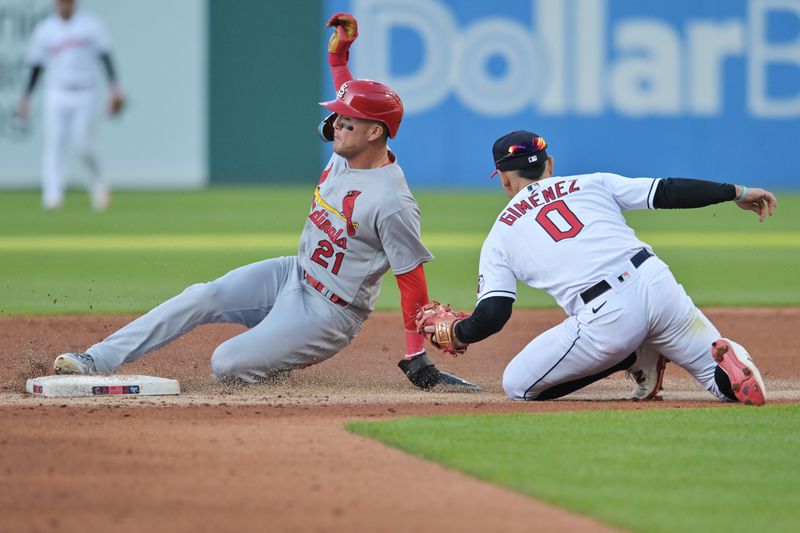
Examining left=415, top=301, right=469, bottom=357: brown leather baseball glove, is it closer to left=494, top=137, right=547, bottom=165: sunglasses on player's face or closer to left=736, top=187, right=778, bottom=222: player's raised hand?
left=494, top=137, right=547, bottom=165: sunglasses on player's face

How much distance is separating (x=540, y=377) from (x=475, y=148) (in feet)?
50.3

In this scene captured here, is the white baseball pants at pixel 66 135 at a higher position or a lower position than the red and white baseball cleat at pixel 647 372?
lower

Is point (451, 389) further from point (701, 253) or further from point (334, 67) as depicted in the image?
point (701, 253)

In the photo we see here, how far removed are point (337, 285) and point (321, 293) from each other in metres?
0.11

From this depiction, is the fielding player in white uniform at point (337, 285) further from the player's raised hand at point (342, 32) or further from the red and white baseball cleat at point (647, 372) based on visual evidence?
the red and white baseball cleat at point (647, 372)

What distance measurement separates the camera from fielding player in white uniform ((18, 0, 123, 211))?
54.8 ft

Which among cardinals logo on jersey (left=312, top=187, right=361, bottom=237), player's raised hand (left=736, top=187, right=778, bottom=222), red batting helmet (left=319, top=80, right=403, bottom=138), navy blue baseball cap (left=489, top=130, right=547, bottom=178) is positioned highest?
red batting helmet (left=319, top=80, right=403, bottom=138)

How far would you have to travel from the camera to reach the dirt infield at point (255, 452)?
4.17 metres

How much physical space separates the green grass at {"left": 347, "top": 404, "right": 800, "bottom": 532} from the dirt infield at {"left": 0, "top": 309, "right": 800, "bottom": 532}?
0.15 meters

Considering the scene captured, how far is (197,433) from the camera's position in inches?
215

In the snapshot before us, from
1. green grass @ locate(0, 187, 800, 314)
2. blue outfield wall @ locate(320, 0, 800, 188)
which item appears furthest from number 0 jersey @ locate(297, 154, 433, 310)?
blue outfield wall @ locate(320, 0, 800, 188)

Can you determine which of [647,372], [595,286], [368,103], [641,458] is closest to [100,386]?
[368,103]

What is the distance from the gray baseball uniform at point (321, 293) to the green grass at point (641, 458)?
1.07 meters

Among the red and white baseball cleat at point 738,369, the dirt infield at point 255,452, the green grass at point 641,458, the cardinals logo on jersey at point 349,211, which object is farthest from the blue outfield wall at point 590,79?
the green grass at point 641,458
